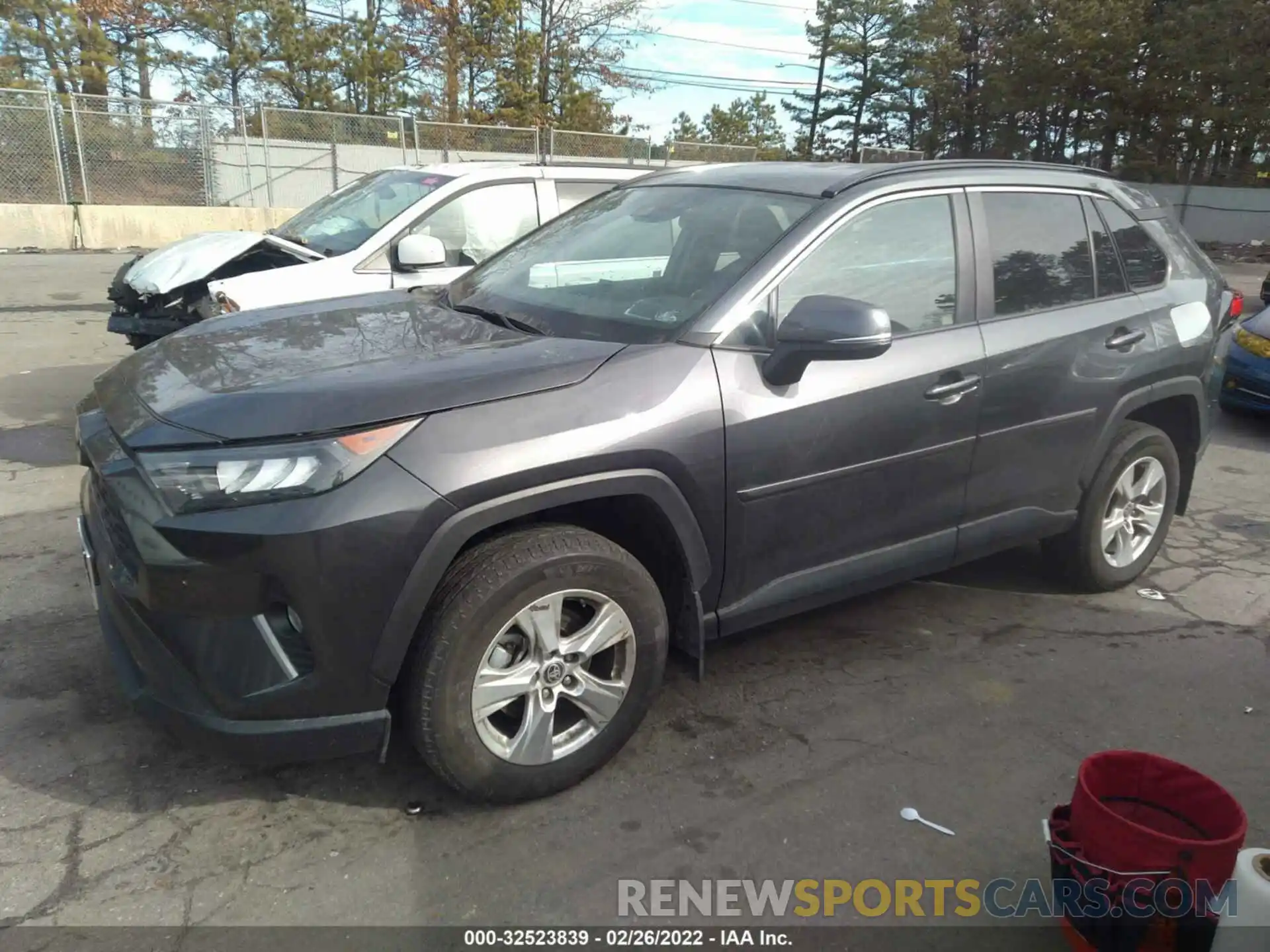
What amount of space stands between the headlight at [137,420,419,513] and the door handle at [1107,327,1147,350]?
297 cm

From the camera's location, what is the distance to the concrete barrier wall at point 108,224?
16344 millimetres

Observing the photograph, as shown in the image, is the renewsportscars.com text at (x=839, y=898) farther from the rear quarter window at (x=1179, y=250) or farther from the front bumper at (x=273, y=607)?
the rear quarter window at (x=1179, y=250)

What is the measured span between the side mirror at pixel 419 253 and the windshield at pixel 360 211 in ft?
2.84

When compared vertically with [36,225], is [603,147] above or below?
above

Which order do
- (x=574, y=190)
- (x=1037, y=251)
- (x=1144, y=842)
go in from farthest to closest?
(x=574, y=190)
(x=1037, y=251)
(x=1144, y=842)

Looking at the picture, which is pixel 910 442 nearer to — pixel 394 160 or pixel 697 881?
pixel 697 881

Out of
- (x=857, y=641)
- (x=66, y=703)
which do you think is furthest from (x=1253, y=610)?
(x=66, y=703)

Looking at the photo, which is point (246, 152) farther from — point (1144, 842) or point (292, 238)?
point (1144, 842)

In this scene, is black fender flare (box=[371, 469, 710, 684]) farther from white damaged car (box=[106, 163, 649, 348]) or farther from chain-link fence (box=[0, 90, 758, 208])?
chain-link fence (box=[0, 90, 758, 208])

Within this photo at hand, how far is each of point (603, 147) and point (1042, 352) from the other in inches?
830

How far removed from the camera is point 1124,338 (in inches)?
152

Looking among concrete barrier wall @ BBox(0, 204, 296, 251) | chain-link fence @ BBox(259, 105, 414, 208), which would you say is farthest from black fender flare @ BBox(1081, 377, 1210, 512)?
chain-link fence @ BBox(259, 105, 414, 208)

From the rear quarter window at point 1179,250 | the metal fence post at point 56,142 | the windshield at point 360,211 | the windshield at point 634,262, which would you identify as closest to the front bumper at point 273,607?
the windshield at point 634,262

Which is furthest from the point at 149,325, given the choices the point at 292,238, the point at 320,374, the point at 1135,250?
the point at 1135,250
